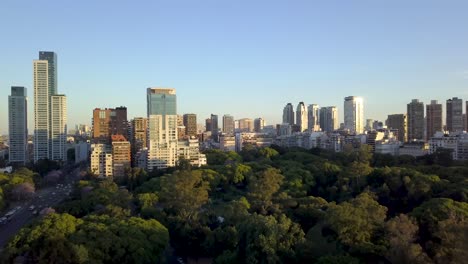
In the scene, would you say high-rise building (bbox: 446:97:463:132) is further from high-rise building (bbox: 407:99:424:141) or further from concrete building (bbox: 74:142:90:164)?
concrete building (bbox: 74:142:90:164)

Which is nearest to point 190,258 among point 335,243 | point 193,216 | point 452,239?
point 193,216

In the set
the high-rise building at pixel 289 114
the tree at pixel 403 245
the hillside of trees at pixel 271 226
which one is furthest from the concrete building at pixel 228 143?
the tree at pixel 403 245

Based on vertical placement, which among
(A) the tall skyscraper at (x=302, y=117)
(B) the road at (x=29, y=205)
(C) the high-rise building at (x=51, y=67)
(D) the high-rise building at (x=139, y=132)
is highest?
(C) the high-rise building at (x=51, y=67)

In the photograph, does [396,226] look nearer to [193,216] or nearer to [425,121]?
[193,216]

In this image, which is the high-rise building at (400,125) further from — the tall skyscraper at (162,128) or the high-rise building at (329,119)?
the tall skyscraper at (162,128)

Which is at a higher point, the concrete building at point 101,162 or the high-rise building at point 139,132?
the high-rise building at point 139,132

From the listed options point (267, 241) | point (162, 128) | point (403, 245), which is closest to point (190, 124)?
point (162, 128)
